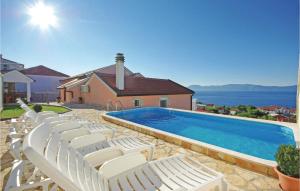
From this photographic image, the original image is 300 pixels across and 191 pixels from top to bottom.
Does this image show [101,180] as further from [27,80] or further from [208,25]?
[27,80]

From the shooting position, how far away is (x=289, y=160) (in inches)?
122

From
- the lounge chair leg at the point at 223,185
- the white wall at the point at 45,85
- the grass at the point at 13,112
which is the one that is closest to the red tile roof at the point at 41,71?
the white wall at the point at 45,85

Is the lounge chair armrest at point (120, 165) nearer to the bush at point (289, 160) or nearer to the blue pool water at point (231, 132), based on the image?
the bush at point (289, 160)

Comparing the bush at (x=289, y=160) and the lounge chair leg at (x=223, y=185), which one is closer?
the lounge chair leg at (x=223, y=185)

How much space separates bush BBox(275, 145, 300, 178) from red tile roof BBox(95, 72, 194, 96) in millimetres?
15940

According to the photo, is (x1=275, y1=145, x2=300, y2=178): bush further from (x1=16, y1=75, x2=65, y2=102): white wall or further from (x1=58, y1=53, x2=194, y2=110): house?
(x1=16, y1=75, x2=65, y2=102): white wall

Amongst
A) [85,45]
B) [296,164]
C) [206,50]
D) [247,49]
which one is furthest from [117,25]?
[247,49]

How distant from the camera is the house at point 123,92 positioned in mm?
18828

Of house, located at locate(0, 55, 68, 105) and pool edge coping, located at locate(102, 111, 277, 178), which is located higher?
house, located at locate(0, 55, 68, 105)

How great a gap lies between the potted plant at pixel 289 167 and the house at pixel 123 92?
1463 centimetres

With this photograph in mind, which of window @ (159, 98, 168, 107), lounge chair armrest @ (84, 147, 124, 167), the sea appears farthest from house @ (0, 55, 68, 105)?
the sea

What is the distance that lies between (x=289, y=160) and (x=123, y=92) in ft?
54.5

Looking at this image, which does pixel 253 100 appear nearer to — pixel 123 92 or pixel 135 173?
pixel 123 92

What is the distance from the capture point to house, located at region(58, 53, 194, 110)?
1883 cm
